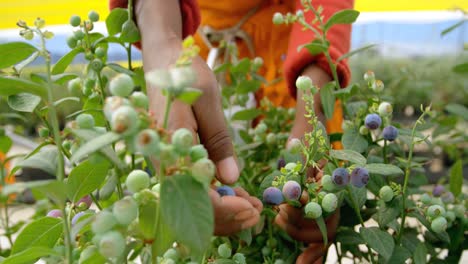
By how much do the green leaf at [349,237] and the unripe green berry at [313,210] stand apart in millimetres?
81

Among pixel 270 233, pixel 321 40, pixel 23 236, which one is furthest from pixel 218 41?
pixel 23 236

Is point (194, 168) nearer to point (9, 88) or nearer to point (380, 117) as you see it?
point (9, 88)

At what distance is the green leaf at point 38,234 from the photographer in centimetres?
40

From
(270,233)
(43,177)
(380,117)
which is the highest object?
(380,117)

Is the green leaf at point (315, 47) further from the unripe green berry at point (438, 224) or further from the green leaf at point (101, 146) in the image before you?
the green leaf at point (101, 146)

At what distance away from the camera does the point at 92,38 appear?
1.76ft

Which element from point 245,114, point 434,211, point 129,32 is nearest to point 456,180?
point 434,211

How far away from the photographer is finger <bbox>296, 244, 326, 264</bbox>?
1.60ft

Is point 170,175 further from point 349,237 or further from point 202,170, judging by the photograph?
point 349,237

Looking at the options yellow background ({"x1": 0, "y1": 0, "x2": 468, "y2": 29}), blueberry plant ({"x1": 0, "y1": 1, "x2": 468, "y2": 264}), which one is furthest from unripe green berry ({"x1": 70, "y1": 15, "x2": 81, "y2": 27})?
yellow background ({"x1": 0, "y1": 0, "x2": 468, "y2": 29})

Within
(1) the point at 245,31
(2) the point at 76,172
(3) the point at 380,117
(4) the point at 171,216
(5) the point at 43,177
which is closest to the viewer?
Result: (4) the point at 171,216

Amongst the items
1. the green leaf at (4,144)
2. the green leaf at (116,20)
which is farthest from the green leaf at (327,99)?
the green leaf at (4,144)

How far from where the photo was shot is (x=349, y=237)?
503mm

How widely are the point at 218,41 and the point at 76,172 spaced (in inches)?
20.3
